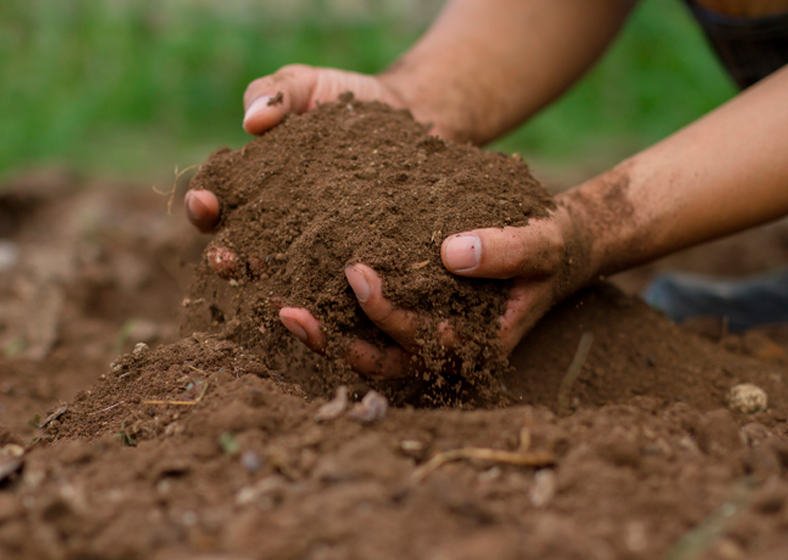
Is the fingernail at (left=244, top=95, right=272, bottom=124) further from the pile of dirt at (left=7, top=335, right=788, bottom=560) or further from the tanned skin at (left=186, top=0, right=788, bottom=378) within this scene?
the pile of dirt at (left=7, top=335, right=788, bottom=560)

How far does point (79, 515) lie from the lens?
3.01 ft

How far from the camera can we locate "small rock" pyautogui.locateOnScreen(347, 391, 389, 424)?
113 centimetres

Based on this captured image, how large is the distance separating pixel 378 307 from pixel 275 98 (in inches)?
31.8

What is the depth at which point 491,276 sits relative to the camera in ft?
4.80

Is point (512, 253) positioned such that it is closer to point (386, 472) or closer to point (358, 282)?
point (358, 282)

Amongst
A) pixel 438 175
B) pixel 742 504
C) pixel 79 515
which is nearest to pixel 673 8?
pixel 438 175

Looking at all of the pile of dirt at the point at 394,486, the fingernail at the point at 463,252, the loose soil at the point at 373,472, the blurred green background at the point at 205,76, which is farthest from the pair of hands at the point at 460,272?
the blurred green background at the point at 205,76

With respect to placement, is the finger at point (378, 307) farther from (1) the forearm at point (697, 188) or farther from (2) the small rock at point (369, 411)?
(1) the forearm at point (697, 188)

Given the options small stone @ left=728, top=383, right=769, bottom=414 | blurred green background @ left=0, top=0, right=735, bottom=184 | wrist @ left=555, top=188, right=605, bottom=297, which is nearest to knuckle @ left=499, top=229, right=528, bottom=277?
wrist @ left=555, top=188, right=605, bottom=297

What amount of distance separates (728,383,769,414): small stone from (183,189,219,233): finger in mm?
1575

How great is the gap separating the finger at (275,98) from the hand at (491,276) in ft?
2.19

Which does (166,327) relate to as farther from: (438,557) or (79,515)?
(438,557)

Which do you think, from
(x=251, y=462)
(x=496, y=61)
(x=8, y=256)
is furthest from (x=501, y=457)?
(x=8, y=256)

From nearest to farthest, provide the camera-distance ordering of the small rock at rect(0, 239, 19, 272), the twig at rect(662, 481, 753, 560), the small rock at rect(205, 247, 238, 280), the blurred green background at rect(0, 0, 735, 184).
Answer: the twig at rect(662, 481, 753, 560) → the small rock at rect(205, 247, 238, 280) → the small rock at rect(0, 239, 19, 272) → the blurred green background at rect(0, 0, 735, 184)
